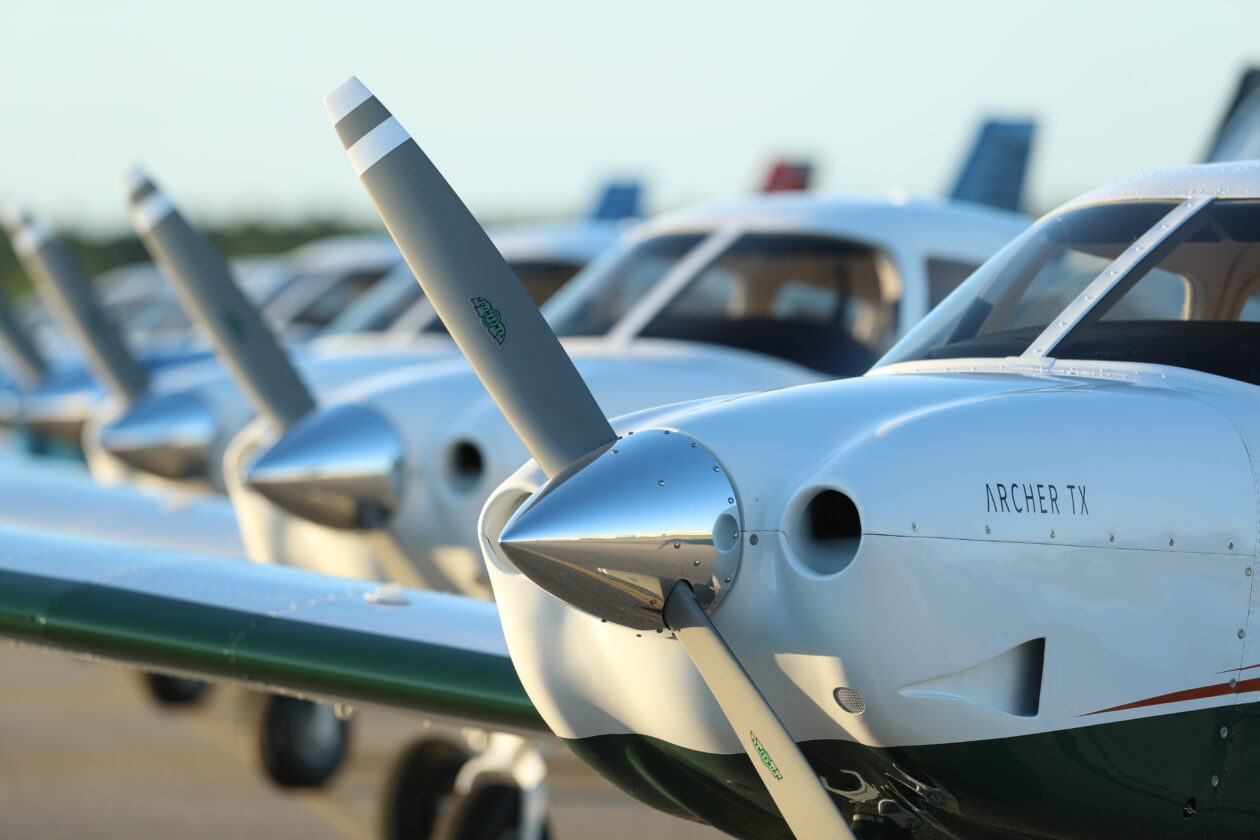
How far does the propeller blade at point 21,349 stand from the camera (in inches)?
534

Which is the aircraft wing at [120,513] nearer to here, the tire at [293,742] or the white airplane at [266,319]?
the white airplane at [266,319]

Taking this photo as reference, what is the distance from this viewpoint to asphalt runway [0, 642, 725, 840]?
7.98 meters

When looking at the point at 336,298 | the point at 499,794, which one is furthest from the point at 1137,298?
the point at 336,298

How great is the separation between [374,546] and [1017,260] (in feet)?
8.80

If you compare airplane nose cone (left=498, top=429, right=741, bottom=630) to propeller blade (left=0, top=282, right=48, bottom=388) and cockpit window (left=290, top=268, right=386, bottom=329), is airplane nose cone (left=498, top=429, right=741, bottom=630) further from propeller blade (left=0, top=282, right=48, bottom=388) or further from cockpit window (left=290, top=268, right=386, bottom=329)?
→ propeller blade (left=0, top=282, right=48, bottom=388)

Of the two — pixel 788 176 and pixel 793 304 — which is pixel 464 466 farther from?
pixel 788 176

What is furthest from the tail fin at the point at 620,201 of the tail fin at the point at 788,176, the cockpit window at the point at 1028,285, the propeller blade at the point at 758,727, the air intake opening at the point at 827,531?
the propeller blade at the point at 758,727

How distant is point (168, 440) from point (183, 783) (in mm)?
1816

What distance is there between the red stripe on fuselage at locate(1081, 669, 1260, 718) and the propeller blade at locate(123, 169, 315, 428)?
4.09 metres

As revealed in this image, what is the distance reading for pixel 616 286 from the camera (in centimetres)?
732

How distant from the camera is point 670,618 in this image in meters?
2.96

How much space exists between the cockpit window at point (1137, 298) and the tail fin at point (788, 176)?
8404 millimetres

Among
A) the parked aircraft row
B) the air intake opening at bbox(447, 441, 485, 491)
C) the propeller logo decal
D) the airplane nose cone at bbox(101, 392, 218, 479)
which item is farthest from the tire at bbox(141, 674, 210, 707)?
the propeller logo decal

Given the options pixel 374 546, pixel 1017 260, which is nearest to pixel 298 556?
pixel 374 546
